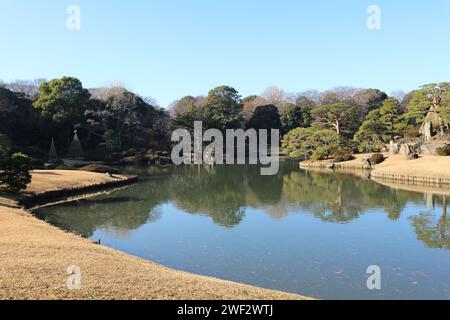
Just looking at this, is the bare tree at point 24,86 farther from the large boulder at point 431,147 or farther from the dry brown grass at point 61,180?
the large boulder at point 431,147

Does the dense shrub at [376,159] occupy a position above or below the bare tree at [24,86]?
below

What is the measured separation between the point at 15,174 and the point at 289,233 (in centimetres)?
1298

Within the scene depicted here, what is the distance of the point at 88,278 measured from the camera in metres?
6.18

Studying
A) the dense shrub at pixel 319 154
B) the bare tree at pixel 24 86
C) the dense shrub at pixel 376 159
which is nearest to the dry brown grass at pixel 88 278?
the dense shrub at pixel 376 159

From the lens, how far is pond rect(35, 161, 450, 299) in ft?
27.7

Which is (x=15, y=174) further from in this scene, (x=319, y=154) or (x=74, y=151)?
(x=319, y=154)

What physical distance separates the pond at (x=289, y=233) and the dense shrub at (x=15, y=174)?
2.22 meters

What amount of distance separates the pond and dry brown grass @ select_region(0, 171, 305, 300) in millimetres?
1889

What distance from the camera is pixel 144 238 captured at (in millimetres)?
12820

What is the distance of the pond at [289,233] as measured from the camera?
27.7 feet

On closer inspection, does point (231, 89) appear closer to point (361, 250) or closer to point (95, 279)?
point (361, 250)

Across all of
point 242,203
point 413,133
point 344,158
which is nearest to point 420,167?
point 344,158
